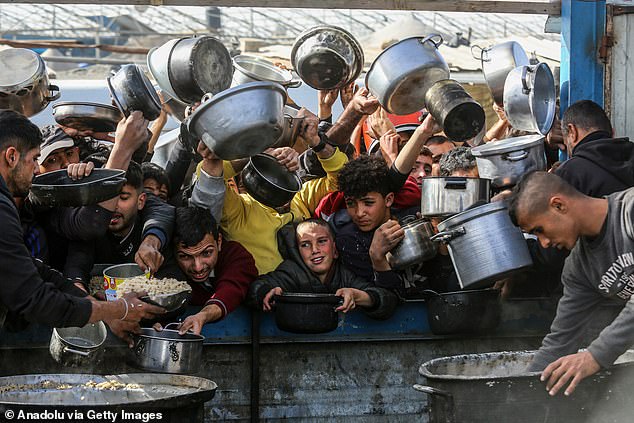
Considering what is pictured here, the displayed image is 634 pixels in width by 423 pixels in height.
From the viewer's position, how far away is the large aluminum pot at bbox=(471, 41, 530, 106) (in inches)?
253

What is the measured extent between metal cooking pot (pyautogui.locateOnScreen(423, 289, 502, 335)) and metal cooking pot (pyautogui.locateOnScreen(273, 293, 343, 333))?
572 mm

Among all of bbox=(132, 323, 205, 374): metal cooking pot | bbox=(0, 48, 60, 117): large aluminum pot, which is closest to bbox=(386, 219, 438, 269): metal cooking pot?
bbox=(132, 323, 205, 374): metal cooking pot

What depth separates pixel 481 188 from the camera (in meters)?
5.55

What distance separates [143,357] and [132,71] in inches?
70.6

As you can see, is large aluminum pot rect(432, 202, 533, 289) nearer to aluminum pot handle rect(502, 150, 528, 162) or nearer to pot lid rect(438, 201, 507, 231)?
pot lid rect(438, 201, 507, 231)

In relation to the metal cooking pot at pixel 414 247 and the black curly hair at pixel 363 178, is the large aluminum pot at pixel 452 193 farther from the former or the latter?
the black curly hair at pixel 363 178

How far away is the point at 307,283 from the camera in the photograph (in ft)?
18.7

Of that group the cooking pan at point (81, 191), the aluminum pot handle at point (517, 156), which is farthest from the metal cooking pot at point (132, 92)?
the aluminum pot handle at point (517, 156)

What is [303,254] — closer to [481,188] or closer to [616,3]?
[481,188]

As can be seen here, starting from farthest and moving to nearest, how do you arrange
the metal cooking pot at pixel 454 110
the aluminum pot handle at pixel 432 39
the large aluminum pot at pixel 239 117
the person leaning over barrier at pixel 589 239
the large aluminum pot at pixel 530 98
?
the aluminum pot handle at pixel 432 39, the large aluminum pot at pixel 530 98, the metal cooking pot at pixel 454 110, the large aluminum pot at pixel 239 117, the person leaning over barrier at pixel 589 239

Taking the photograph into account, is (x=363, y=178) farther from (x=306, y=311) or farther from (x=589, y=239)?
(x=589, y=239)

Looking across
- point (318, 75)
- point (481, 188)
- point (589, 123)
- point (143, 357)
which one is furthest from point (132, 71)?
point (589, 123)

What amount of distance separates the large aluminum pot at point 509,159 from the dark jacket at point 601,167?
0.29 meters

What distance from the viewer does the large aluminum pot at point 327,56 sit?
20.9 ft
